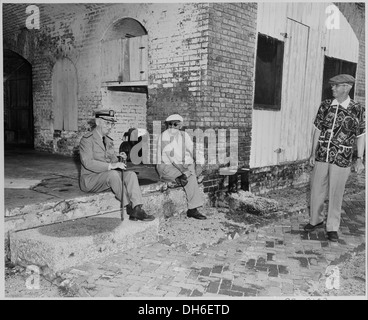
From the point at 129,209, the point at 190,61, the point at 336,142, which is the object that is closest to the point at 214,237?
the point at 129,209

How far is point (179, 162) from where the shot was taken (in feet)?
17.1

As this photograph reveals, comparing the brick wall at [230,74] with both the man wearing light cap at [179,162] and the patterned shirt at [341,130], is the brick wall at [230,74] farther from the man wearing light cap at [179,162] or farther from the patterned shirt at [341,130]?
the patterned shirt at [341,130]

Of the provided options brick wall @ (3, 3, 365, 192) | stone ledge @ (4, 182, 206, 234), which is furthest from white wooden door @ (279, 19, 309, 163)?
stone ledge @ (4, 182, 206, 234)

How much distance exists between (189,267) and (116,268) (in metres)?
0.76

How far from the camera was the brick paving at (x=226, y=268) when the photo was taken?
10.5 ft

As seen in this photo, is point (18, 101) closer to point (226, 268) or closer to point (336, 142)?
point (226, 268)

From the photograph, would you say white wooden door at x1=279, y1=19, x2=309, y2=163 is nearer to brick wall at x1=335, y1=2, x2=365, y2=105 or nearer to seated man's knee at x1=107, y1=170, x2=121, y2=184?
brick wall at x1=335, y1=2, x2=365, y2=105

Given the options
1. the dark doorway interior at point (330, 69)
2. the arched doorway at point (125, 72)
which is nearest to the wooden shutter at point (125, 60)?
the arched doorway at point (125, 72)

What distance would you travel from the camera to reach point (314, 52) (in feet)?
25.6

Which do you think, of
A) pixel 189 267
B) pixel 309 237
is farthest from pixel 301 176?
pixel 189 267

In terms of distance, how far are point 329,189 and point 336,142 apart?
1.99 ft

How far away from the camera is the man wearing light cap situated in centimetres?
518

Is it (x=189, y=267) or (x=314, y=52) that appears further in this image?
(x=314, y=52)
